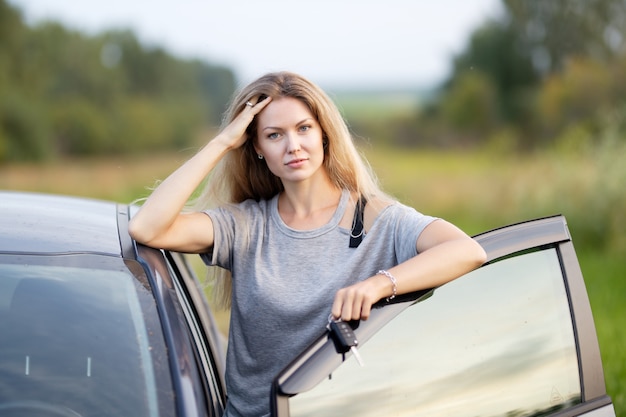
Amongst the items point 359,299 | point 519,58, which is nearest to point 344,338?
point 359,299

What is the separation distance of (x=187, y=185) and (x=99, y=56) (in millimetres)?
55002

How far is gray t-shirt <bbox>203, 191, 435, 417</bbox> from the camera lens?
2.47 meters

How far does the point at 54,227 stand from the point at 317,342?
3.34 feet

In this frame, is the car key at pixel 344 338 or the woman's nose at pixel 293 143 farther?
the woman's nose at pixel 293 143

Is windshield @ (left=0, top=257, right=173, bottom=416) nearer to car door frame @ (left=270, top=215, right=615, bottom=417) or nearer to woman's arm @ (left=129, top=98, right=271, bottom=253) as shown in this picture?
woman's arm @ (left=129, top=98, right=271, bottom=253)

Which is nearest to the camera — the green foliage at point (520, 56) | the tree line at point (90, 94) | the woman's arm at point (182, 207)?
the woman's arm at point (182, 207)

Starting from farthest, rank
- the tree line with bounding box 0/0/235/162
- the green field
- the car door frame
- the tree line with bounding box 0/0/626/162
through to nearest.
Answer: the tree line with bounding box 0/0/626/162, the tree line with bounding box 0/0/235/162, the green field, the car door frame

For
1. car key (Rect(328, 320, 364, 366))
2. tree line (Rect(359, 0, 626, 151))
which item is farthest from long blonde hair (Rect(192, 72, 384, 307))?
tree line (Rect(359, 0, 626, 151))

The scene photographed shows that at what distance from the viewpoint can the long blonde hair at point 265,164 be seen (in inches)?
109

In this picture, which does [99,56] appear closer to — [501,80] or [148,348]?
[501,80]

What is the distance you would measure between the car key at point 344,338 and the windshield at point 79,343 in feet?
1.26

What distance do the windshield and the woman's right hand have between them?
571 millimetres

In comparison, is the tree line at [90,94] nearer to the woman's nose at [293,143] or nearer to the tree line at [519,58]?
the tree line at [519,58]

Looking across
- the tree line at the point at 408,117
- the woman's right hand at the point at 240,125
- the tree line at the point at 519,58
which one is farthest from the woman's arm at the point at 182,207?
the tree line at the point at 519,58
